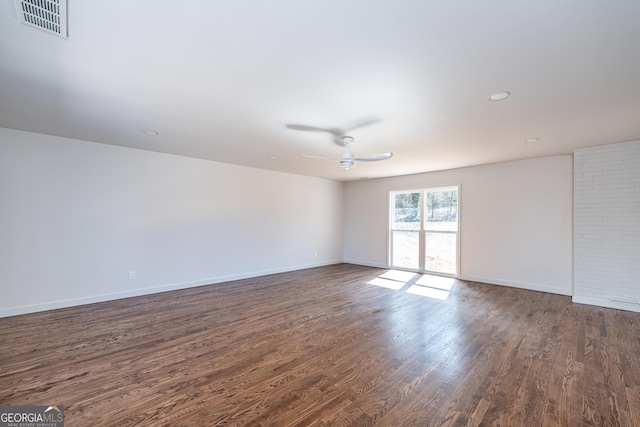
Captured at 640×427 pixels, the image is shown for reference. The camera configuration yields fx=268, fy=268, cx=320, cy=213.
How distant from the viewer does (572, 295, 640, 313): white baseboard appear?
160 inches

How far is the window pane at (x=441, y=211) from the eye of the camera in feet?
20.6

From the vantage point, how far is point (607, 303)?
425 cm

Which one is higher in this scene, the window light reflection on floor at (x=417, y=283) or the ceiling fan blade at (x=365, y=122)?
the ceiling fan blade at (x=365, y=122)

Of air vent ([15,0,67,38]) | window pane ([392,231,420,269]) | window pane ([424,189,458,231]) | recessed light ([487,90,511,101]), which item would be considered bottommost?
window pane ([392,231,420,269])

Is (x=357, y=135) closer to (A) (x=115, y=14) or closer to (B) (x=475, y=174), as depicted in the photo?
(A) (x=115, y=14)

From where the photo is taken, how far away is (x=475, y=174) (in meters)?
5.91

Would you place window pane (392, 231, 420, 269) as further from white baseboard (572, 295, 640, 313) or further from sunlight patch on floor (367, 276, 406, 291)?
white baseboard (572, 295, 640, 313)

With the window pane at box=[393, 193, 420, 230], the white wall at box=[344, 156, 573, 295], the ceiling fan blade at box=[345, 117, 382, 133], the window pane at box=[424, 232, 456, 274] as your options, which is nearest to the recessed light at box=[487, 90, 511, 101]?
the ceiling fan blade at box=[345, 117, 382, 133]

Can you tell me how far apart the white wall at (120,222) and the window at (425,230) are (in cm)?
311

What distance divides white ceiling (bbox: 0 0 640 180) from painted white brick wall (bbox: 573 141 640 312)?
25.3 inches

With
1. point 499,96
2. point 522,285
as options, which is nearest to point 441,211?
point 522,285

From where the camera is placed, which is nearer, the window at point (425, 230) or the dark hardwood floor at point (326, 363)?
the dark hardwood floor at point (326, 363)

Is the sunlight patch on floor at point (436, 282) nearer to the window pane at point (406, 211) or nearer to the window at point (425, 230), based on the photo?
the window at point (425, 230)

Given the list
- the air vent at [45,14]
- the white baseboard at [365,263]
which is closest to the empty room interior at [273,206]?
the air vent at [45,14]
